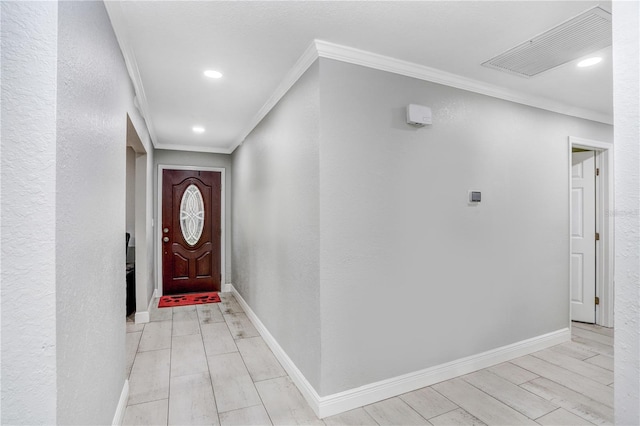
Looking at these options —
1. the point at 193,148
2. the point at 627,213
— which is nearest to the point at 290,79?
the point at 627,213

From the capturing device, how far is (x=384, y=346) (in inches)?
95.2

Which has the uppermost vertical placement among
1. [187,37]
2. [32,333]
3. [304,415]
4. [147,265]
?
[187,37]

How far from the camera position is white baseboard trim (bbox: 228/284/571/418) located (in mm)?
2238

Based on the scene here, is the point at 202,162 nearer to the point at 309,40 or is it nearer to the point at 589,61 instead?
the point at 309,40

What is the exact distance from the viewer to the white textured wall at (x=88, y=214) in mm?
1108

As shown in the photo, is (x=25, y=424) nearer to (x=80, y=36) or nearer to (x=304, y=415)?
(x=80, y=36)

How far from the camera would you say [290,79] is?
2.68 meters

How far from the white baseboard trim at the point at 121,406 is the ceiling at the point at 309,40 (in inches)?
89.8

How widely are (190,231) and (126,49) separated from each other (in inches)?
146

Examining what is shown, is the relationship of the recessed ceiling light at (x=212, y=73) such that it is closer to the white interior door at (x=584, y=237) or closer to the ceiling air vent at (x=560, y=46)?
the ceiling air vent at (x=560, y=46)

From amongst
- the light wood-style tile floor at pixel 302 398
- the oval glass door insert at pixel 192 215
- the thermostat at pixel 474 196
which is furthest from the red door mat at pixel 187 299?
the thermostat at pixel 474 196

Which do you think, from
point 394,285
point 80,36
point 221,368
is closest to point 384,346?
point 394,285

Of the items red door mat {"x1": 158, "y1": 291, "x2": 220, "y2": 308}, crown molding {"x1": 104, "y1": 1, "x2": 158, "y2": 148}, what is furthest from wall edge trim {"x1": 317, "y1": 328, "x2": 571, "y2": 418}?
red door mat {"x1": 158, "y1": 291, "x2": 220, "y2": 308}

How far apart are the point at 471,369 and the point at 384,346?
0.97m
